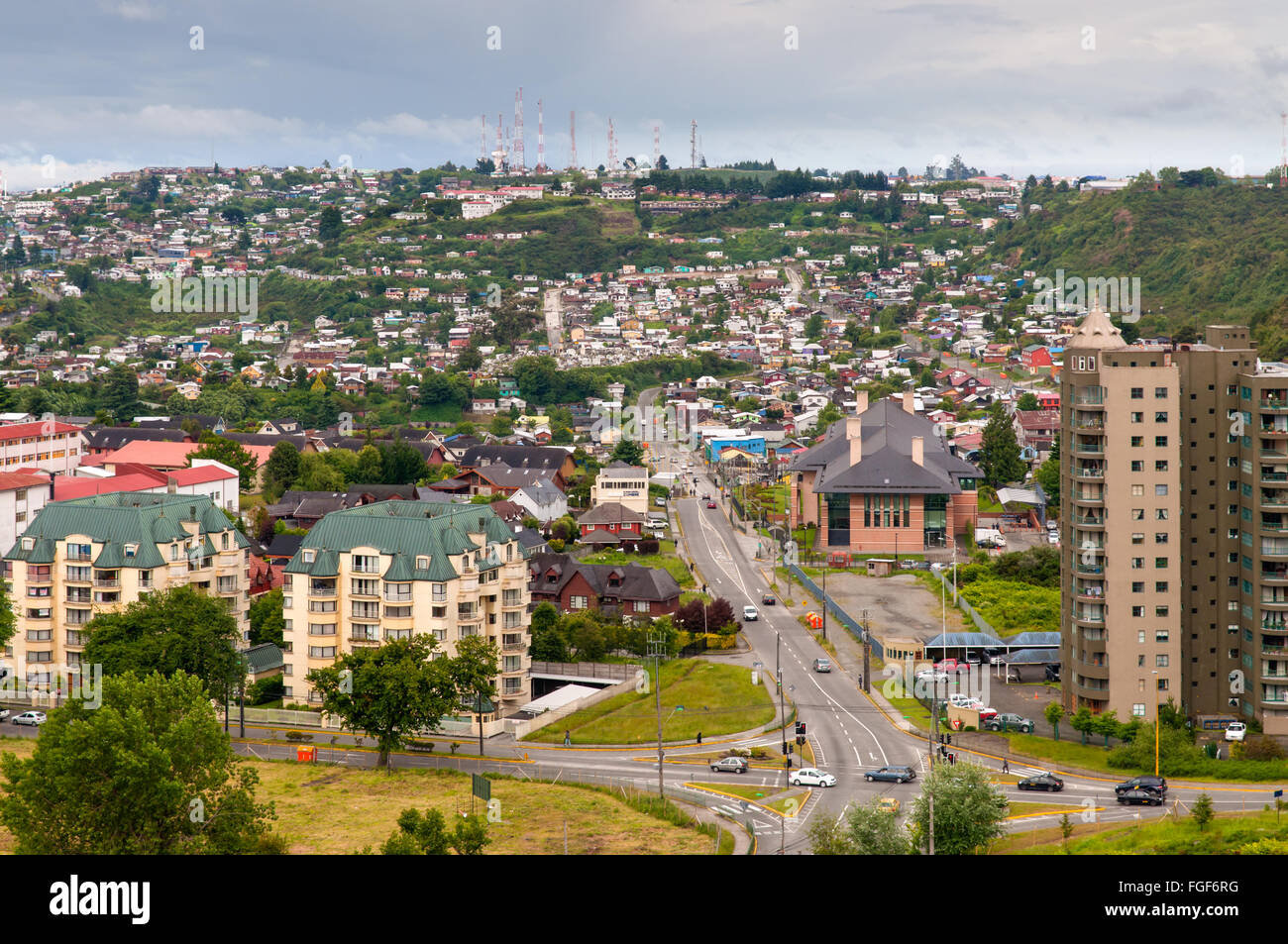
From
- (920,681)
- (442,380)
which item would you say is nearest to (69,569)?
(920,681)

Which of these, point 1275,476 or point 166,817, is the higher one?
point 1275,476

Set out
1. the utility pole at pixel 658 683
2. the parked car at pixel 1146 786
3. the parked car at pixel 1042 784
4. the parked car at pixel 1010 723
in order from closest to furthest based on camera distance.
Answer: the parked car at pixel 1146 786
the parked car at pixel 1042 784
the utility pole at pixel 658 683
the parked car at pixel 1010 723

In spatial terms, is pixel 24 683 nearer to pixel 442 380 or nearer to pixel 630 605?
pixel 630 605

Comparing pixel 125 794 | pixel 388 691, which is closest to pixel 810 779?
pixel 388 691

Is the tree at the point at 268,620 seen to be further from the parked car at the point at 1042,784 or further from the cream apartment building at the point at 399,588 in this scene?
the parked car at the point at 1042,784

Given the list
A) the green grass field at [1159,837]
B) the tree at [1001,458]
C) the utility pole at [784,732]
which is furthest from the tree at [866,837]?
the tree at [1001,458]

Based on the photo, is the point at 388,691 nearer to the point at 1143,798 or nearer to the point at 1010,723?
the point at 1010,723
